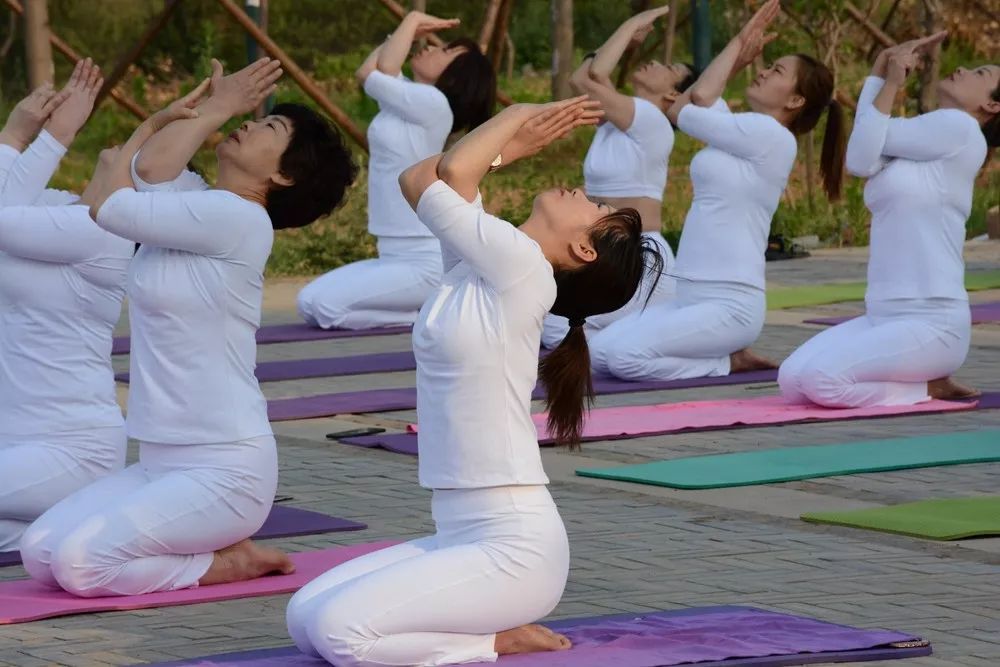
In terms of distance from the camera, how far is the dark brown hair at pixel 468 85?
10.4 m

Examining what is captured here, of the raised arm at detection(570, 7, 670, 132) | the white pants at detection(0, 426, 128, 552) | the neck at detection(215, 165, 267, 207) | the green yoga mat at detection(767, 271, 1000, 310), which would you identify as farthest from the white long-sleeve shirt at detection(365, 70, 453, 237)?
the neck at detection(215, 165, 267, 207)

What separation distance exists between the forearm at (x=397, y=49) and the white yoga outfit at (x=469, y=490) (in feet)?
20.3

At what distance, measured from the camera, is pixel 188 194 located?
467 cm

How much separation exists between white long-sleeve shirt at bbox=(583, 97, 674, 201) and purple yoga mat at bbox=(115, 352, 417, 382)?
132 cm

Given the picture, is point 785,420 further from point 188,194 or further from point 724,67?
point 188,194

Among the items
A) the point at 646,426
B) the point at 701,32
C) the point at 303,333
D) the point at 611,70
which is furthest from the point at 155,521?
the point at 701,32

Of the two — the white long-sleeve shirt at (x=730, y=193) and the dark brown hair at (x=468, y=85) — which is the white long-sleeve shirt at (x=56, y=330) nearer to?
the white long-sleeve shirt at (x=730, y=193)

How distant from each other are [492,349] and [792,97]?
4.78 meters

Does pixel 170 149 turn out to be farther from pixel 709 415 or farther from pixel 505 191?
pixel 505 191

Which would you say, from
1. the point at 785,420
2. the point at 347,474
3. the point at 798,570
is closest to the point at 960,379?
the point at 785,420

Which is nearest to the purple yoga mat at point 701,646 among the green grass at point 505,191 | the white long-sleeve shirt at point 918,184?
the white long-sleeve shirt at point 918,184

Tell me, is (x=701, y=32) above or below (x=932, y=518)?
above

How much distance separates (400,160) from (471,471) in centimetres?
685

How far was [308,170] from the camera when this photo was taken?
496cm
